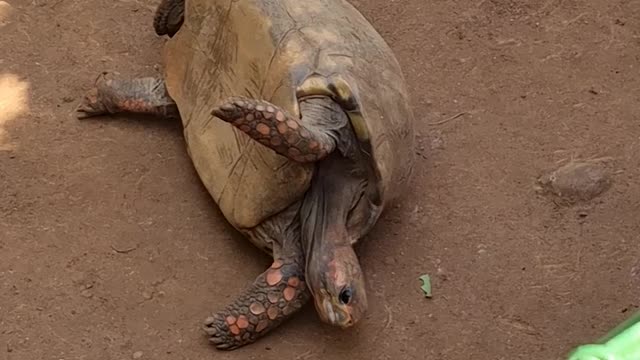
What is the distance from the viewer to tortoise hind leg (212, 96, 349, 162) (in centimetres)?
291

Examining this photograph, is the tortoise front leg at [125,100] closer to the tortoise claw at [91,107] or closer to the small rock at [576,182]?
the tortoise claw at [91,107]

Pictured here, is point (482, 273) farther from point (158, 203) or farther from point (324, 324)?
point (158, 203)

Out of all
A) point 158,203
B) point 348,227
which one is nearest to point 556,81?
point 348,227

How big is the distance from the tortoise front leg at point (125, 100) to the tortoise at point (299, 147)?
287 millimetres

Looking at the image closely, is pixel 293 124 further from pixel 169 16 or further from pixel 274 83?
pixel 169 16

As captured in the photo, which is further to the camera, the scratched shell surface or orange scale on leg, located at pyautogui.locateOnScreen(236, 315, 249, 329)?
the scratched shell surface

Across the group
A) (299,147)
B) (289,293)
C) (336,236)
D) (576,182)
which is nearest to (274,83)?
(299,147)

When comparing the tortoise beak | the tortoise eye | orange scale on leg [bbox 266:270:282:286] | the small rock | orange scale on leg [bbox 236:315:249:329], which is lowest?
orange scale on leg [bbox 236:315:249:329]

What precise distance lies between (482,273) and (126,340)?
1244mm

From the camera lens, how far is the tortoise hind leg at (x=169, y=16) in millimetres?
4102

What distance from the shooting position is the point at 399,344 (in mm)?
3219

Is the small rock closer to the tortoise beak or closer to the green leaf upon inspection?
the green leaf

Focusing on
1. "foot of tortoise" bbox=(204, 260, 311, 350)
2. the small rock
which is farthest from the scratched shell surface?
the small rock

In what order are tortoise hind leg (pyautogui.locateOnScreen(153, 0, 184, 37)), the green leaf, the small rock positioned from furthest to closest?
tortoise hind leg (pyautogui.locateOnScreen(153, 0, 184, 37)), the small rock, the green leaf
